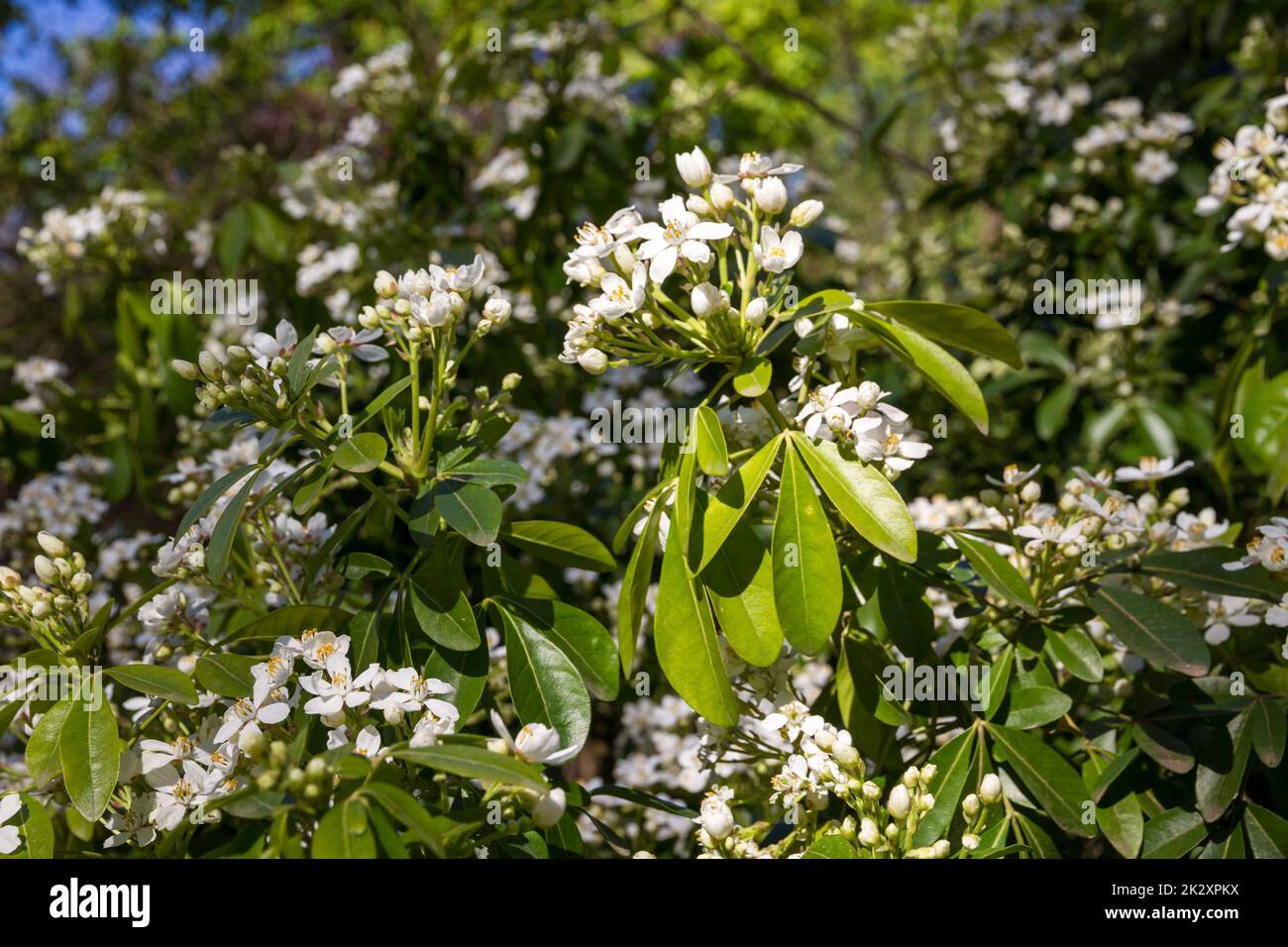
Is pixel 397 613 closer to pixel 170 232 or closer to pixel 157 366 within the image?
pixel 157 366

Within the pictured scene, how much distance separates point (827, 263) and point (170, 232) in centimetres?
272

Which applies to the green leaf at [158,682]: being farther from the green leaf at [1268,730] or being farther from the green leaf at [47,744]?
the green leaf at [1268,730]

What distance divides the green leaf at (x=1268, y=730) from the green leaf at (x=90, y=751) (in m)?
1.61

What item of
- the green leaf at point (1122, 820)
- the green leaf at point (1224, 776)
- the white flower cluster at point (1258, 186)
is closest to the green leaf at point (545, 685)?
the green leaf at point (1122, 820)

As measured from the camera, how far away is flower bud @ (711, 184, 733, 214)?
4.96 feet

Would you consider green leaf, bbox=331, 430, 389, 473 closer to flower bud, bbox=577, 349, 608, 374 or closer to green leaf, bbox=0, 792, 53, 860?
flower bud, bbox=577, 349, 608, 374

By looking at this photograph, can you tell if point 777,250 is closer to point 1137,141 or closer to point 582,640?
point 582,640

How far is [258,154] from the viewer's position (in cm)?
396

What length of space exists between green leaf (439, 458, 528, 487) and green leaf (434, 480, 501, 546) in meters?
0.03

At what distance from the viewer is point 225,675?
57.1 inches

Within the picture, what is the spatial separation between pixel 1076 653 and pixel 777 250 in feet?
2.59

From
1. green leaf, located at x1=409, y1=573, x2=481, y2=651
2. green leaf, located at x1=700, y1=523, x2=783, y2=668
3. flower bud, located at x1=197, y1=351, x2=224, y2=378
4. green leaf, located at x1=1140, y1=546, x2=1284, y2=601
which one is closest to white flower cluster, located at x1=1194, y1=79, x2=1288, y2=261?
green leaf, located at x1=1140, y1=546, x2=1284, y2=601

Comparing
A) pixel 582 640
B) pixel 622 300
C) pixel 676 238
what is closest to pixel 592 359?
pixel 622 300
